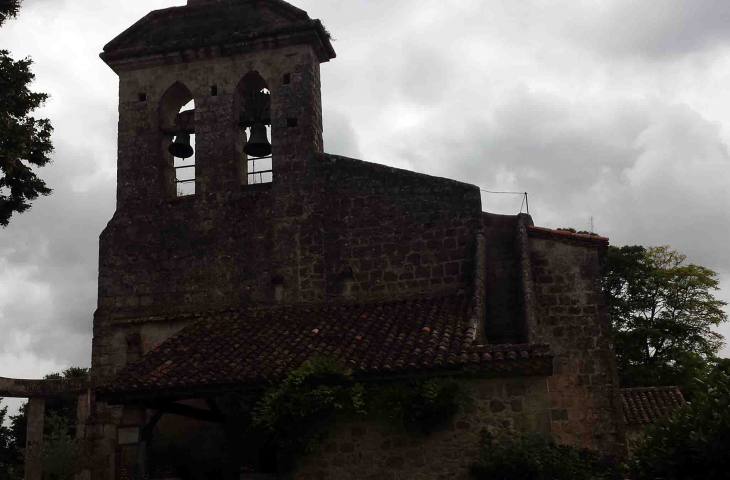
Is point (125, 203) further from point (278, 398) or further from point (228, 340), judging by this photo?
point (278, 398)

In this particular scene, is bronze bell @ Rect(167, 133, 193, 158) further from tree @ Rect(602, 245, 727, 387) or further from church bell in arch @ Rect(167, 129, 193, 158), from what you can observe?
tree @ Rect(602, 245, 727, 387)

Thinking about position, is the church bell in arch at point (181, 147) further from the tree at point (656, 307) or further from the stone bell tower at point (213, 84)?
the tree at point (656, 307)

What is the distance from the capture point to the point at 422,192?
13.7m

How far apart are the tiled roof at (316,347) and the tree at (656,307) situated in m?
21.4

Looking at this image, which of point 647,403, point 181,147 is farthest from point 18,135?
point 647,403

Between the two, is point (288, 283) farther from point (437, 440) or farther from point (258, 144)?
point (437, 440)

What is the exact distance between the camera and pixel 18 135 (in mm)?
12859

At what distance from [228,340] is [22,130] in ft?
16.0

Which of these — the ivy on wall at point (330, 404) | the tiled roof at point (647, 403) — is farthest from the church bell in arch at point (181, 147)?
the tiled roof at point (647, 403)

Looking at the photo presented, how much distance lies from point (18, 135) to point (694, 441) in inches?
429

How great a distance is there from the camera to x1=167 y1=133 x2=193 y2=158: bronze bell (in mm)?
15031

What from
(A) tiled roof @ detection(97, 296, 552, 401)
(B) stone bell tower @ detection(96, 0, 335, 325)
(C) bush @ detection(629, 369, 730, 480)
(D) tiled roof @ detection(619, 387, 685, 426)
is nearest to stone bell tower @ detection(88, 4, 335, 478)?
(B) stone bell tower @ detection(96, 0, 335, 325)

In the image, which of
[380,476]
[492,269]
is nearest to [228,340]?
[380,476]

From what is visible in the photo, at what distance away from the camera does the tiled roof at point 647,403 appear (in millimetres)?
21516
